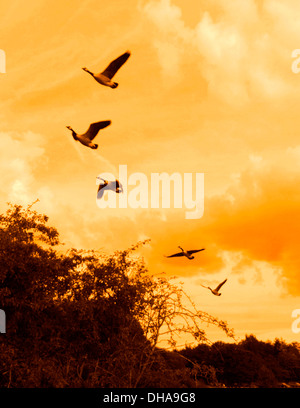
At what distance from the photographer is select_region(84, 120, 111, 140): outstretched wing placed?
62.0 feet

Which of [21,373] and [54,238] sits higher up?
[54,238]

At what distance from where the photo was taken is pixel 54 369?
19328mm

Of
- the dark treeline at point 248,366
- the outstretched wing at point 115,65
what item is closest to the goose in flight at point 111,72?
the outstretched wing at point 115,65

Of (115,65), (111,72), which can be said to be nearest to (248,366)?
(111,72)

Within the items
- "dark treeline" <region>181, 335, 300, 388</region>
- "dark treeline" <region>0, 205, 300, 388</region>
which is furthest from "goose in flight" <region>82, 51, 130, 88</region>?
"dark treeline" <region>181, 335, 300, 388</region>

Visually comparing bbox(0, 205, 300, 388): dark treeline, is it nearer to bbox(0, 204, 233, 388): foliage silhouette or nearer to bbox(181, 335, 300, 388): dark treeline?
bbox(0, 204, 233, 388): foliage silhouette

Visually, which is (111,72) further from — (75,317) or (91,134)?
(75,317)

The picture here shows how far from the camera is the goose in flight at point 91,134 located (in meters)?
19.0

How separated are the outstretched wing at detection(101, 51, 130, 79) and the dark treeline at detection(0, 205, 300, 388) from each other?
268 inches

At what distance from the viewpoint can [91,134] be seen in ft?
63.5

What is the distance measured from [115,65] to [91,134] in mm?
2706

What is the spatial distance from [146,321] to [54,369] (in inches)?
129
